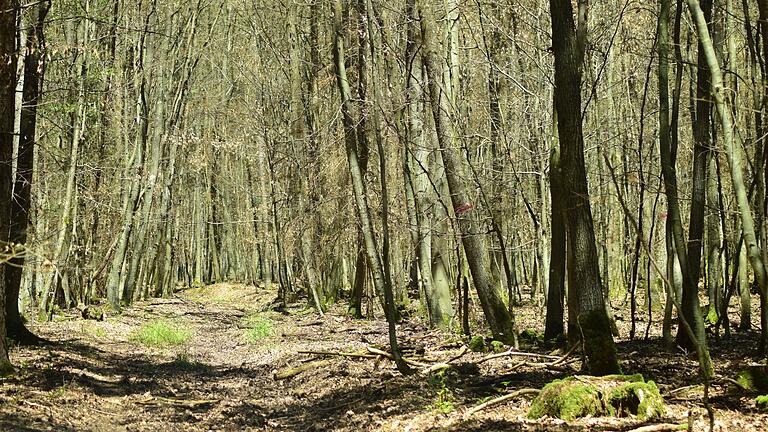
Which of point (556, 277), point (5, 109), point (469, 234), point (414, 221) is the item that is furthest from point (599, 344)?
point (414, 221)

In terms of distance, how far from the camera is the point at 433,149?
1166 cm

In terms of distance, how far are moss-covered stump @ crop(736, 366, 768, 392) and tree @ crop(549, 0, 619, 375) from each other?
1.28 metres

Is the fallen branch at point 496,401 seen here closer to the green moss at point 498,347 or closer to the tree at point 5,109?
the green moss at point 498,347

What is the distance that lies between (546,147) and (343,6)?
600 centimetres

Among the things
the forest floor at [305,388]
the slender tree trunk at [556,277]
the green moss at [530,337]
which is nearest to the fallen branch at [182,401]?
the forest floor at [305,388]

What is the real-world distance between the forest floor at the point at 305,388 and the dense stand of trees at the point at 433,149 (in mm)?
595

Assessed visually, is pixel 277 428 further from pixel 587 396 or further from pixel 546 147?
pixel 546 147

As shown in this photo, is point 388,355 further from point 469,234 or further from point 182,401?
point 182,401

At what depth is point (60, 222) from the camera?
58.5 ft

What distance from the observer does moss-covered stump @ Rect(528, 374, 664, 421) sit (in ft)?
21.5

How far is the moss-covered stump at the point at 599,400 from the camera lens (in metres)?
6.57

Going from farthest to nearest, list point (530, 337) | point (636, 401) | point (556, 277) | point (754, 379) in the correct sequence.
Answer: point (530, 337) < point (556, 277) < point (754, 379) < point (636, 401)

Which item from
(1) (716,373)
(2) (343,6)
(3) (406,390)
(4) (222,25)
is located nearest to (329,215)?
(2) (343,6)

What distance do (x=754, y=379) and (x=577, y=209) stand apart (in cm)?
239
